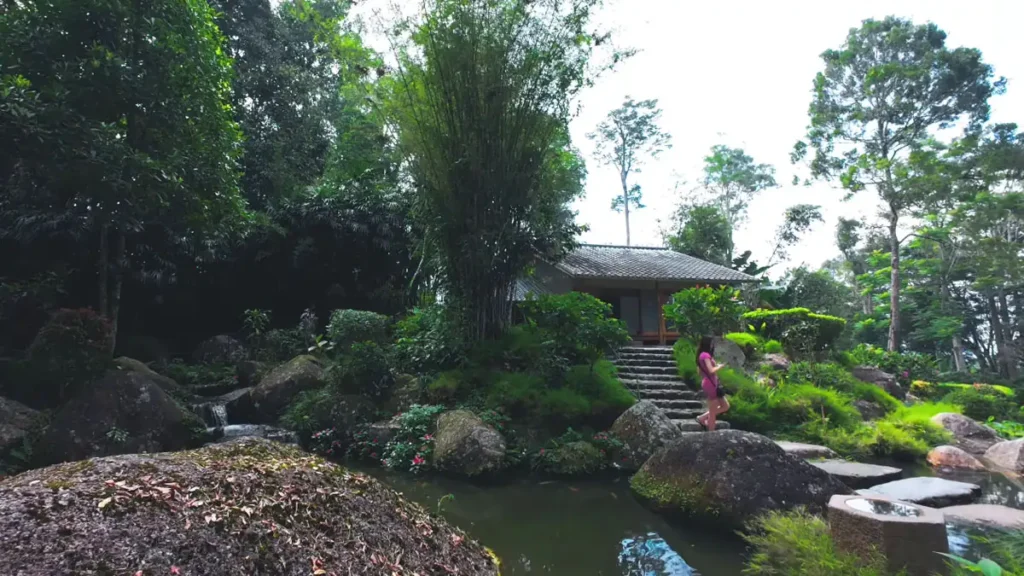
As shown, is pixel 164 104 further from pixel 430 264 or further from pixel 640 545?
pixel 640 545

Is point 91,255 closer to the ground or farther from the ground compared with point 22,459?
farther from the ground

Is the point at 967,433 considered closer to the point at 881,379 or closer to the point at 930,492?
the point at 881,379

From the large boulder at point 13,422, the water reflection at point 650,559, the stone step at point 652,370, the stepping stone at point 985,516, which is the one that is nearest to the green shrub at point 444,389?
the stone step at point 652,370

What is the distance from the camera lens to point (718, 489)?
15.9 ft

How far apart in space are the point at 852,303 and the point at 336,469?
36.5 m

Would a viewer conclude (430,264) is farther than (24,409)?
Yes

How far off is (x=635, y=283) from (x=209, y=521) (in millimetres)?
16773

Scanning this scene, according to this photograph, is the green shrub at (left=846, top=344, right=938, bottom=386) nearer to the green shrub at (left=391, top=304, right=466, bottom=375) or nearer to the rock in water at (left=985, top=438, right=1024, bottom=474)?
the rock in water at (left=985, top=438, right=1024, bottom=474)

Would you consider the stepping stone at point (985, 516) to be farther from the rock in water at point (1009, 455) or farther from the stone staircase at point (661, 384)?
the rock in water at point (1009, 455)

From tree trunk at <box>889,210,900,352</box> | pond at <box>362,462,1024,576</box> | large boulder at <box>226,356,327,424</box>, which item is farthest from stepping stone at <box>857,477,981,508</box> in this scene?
tree trunk at <box>889,210,900,352</box>

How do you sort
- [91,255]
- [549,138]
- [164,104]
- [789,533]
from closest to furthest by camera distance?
[789,533], [164,104], [549,138], [91,255]

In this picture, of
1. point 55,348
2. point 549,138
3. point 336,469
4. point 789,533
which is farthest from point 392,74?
point 789,533

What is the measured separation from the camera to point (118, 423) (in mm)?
7223

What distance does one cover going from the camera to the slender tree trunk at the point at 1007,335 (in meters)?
23.9
